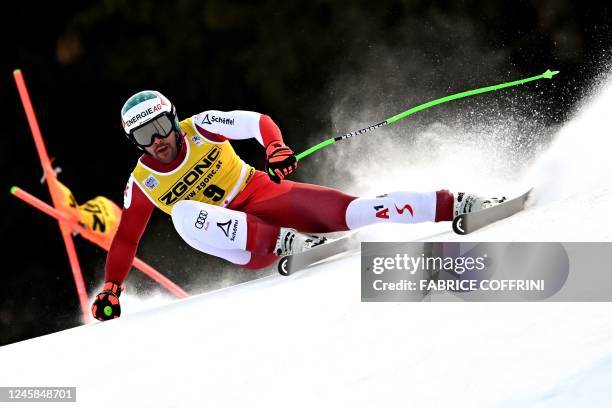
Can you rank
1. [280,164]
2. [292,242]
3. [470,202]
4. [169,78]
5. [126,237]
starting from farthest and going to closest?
[169,78]
[126,237]
[292,242]
[280,164]
[470,202]

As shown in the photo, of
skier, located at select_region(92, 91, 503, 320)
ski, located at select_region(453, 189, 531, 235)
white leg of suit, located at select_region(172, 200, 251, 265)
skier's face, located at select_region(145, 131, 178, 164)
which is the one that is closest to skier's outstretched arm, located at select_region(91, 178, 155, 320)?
skier, located at select_region(92, 91, 503, 320)

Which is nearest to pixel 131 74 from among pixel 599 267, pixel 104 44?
pixel 104 44

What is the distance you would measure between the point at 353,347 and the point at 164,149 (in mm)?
1718

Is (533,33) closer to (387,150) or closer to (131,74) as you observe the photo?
(387,150)

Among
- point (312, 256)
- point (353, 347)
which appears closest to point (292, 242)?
point (312, 256)

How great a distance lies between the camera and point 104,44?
870 centimetres

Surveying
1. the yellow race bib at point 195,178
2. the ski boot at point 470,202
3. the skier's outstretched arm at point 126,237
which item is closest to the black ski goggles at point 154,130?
the yellow race bib at point 195,178

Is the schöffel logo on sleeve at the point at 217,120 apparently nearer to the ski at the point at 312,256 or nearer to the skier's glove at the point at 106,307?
the ski at the point at 312,256

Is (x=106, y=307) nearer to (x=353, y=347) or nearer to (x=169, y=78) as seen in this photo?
(x=353, y=347)

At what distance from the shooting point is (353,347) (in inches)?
68.1

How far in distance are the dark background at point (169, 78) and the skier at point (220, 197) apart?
387cm

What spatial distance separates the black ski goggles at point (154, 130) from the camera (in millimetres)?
3209

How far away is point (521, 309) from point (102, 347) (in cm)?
129

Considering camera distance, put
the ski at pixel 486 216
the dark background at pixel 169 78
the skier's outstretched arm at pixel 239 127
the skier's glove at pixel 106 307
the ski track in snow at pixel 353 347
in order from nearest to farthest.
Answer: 1. the ski track in snow at pixel 353 347
2. the ski at pixel 486 216
3. the skier's outstretched arm at pixel 239 127
4. the skier's glove at pixel 106 307
5. the dark background at pixel 169 78
